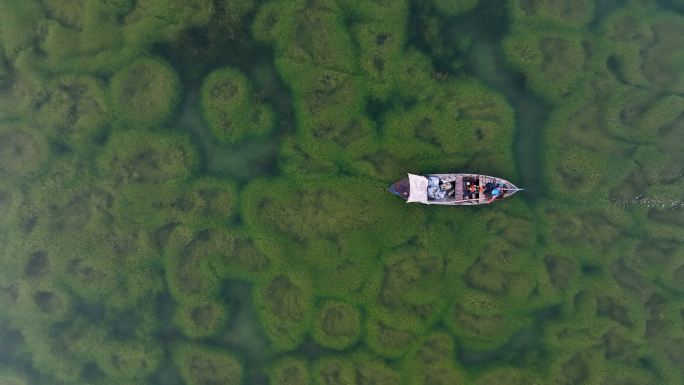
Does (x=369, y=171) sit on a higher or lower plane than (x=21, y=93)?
lower

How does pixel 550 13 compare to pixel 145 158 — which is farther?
pixel 145 158

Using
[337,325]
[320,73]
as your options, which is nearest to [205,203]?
[320,73]

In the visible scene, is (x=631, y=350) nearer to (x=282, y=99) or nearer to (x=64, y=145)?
(x=282, y=99)

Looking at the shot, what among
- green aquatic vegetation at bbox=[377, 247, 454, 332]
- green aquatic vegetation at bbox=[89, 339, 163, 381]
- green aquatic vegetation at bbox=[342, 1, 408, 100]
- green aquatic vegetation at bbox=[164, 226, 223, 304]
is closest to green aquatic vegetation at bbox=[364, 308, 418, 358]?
green aquatic vegetation at bbox=[377, 247, 454, 332]

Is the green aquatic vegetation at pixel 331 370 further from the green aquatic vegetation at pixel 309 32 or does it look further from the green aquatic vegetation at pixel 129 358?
the green aquatic vegetation at pixel 309 32

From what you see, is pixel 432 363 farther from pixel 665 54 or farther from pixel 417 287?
pixel 665 54

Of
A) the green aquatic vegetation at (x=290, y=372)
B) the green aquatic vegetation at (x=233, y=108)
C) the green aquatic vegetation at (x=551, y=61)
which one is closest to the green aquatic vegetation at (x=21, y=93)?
the green aquatic vegetation at (x=233, y=108)

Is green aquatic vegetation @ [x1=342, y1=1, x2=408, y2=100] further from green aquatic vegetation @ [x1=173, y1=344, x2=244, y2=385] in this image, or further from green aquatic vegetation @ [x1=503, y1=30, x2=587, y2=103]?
green aquatic vegetation @ [x1=173, y1=344, x2=244, y2=385]
